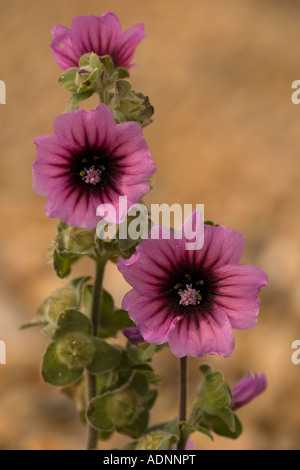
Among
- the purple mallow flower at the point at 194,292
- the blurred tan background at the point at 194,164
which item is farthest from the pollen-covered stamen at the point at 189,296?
the blurred tan background at the point at 194,164

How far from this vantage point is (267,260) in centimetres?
238

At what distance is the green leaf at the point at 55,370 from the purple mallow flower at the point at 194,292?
19cm

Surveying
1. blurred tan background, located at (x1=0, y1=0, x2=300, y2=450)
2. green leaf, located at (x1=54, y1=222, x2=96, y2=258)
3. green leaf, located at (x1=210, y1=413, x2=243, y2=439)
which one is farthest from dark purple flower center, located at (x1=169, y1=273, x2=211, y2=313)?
blurred tan background, located at (x1=0, y1=0, x2=300, y2=450)

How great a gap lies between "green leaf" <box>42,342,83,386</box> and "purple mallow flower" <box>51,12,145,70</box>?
378mm

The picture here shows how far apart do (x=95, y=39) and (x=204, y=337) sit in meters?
0.40

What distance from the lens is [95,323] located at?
92 cm

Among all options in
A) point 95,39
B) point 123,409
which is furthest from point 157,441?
point 95,39

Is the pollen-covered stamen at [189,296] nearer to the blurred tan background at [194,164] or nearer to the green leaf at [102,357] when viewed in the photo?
the green leaf at [102,357]

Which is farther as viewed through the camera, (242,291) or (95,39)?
(95,39)

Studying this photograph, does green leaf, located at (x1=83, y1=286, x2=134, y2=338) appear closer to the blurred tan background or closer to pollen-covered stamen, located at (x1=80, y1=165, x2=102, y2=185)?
pollen-covered stamen, located at (x1=80, y1=165, x2=102, y2=185)

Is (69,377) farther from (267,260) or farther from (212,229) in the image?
(267,260)

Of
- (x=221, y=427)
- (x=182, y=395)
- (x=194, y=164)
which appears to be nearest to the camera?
(x=182, y=395)

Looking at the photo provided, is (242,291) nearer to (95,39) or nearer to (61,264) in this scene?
(61,264)
